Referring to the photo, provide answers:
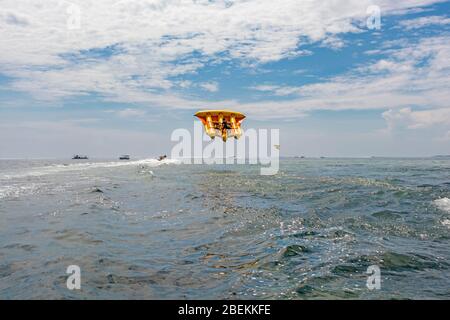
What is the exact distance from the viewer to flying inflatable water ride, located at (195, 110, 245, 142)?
46.6 metres

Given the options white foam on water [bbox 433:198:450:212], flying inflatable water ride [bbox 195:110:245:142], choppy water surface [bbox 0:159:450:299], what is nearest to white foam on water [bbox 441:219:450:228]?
choppy water surface [bbox 0:159:450:299]

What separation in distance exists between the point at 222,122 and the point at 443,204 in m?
36.3

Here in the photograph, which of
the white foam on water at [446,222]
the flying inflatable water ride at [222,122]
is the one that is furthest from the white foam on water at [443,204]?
the flying inflatable water ride at [222,122]

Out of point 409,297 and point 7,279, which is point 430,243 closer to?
point 409,297

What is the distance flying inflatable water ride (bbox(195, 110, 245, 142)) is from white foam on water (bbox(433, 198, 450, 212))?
112 ft

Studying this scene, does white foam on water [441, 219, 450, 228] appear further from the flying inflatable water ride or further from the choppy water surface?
the flying inflatable water ride

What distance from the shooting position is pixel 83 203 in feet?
52.9

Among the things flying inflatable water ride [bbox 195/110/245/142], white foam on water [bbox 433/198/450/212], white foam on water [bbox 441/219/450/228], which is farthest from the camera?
flying inflatable water ride [bbox 195/110/245/142]

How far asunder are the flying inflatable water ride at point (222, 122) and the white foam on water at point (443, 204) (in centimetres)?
3410

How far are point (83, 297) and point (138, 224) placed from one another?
6271mm

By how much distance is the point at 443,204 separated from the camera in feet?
45.1

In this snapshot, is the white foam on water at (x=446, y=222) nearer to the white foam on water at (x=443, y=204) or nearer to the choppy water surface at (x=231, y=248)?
the choppy water surface at (x=231, y=248)
